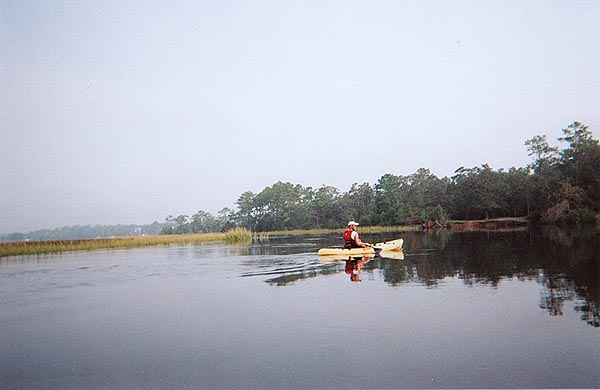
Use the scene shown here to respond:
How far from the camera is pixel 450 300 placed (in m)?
9.03

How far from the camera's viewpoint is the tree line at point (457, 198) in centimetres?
4456

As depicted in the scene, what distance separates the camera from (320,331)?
7289 mm

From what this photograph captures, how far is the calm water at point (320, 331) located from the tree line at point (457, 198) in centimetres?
3608

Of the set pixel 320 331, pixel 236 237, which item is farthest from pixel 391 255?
pixel 236 237

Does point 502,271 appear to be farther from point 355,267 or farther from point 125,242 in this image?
point 125,242

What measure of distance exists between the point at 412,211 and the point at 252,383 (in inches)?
2264

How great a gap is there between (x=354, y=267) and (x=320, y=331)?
8.91 m

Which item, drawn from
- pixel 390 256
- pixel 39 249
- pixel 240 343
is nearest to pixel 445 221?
pixel 390 256

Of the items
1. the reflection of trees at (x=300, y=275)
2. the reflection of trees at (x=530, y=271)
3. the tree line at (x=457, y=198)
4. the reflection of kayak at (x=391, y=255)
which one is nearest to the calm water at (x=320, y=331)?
the reflection of trees at (x=530, y=271)

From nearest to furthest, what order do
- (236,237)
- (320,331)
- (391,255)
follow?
1. (320,331)
2. (391,255)
3. (236,237)

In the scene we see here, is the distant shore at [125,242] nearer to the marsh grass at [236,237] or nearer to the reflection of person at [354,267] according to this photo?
the marsh grass at [236,237]

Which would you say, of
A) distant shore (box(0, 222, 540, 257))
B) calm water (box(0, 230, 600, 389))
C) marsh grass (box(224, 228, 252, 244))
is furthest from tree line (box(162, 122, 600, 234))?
calm water (box(0, 230, 600, 389))

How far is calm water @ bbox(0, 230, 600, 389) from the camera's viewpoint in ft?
17.6

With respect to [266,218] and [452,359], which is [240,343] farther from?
[266,218]
